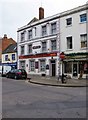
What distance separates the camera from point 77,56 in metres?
25.2

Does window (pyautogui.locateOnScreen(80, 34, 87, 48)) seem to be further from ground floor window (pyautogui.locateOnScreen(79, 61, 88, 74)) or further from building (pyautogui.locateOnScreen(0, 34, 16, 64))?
building (pyautogui.locateOnScreen(0, 34, 16, 64))

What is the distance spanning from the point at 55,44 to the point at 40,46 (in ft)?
10.7

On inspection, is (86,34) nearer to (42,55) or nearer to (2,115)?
(42,55)

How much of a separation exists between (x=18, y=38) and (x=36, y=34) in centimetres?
565

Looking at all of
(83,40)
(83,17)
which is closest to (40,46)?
(83,40)

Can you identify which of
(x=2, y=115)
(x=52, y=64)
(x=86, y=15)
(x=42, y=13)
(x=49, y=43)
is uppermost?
(x=42, y=13)

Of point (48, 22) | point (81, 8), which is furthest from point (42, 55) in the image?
point (81, 8)

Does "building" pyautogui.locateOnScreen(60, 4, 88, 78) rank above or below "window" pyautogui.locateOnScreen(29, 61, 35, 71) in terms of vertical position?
above

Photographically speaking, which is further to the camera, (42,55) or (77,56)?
(42,55)

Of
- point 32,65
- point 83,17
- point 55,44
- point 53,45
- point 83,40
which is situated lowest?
point 32,65

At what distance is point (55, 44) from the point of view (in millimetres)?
28750

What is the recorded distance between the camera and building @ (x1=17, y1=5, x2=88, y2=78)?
2542cm

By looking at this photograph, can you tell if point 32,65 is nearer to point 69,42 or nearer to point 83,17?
point 69,42

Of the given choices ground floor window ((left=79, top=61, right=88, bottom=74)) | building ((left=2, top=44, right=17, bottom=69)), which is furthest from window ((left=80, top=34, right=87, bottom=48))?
building ((left=2, top=44, right=17, bottom=69))
